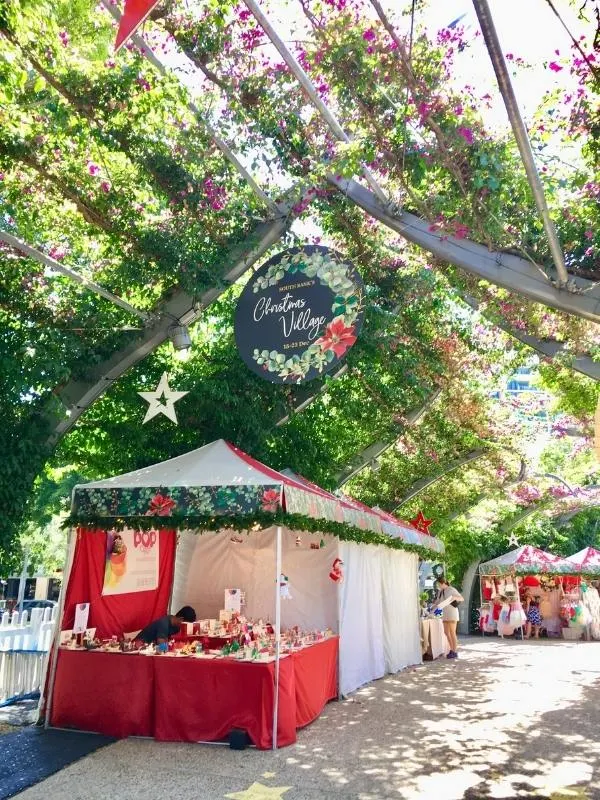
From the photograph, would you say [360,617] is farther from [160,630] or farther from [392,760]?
[392,760]

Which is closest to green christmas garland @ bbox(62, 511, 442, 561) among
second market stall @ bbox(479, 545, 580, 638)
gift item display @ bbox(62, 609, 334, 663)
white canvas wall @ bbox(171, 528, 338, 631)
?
gift item display @ bbox(62, 609, 334, 663)

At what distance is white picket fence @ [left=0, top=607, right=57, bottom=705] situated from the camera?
764 cm

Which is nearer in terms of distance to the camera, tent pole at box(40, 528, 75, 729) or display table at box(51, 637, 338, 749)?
display table at box(51, 637, 338, 749)

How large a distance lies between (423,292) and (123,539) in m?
5.85

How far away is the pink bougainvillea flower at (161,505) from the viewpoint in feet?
20.9

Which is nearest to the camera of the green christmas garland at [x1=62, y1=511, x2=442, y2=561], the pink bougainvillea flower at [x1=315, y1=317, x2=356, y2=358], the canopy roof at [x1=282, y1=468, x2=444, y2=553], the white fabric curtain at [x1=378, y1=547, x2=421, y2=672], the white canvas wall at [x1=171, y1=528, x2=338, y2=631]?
the pink bougainvillea flower at [x1=315, y1=317, x2=356, y2=358]

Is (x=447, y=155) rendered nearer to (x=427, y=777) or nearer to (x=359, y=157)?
(x=359, y=157)

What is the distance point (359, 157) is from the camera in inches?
221

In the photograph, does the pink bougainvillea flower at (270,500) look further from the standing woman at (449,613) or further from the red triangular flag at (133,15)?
the standing woman at (449,613)

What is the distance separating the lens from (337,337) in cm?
568

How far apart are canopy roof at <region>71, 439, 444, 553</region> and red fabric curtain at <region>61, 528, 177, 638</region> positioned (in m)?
0.54

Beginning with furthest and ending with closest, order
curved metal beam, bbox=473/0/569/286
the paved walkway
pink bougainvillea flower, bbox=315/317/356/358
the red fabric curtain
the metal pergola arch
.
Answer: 1. the red fabric curtain
2. the metal pergola arch
3. pink bougainvillea flower, bbox=315/317/356/358
4. the paved walkway
5. curved metal beam, bbox=473/0/569/286

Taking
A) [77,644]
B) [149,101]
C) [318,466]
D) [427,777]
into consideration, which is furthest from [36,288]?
[427,777]

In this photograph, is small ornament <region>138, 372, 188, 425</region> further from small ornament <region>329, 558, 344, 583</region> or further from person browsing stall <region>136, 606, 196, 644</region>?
small ornament <region>329, 558, 344, 583</region>
